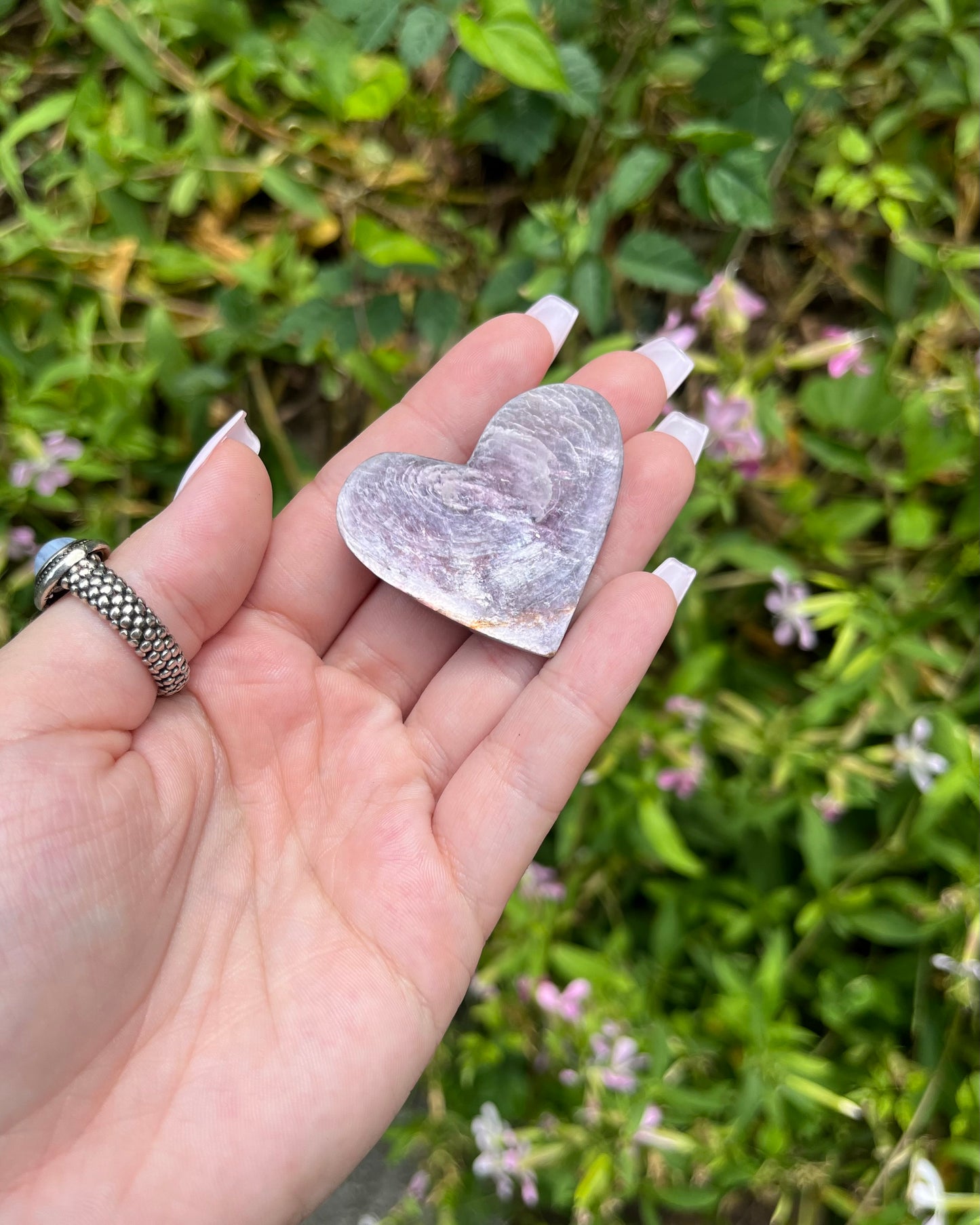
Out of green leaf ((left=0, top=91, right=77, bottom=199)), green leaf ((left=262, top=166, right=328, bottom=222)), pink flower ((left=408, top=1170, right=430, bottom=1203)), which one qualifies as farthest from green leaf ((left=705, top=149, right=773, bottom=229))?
pink flower ((left=408, top=1170, right=430, bottom=1203))

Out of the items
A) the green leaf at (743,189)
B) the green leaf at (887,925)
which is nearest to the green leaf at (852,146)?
the green leaf at (743,189)

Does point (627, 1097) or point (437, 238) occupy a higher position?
point (437, 238)

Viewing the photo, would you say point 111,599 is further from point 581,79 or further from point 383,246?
point 581,79

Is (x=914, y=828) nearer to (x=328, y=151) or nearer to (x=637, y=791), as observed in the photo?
(x=637, y=791)

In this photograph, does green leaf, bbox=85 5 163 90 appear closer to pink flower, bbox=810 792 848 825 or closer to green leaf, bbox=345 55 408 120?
green leaf, bbox=345 55 408 120

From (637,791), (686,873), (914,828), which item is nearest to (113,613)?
(637,791)

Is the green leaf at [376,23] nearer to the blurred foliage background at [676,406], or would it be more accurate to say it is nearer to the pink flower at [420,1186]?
the blurred foliage background at [676,406]

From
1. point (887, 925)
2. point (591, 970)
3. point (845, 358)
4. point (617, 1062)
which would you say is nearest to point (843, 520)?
point (845, 358)
